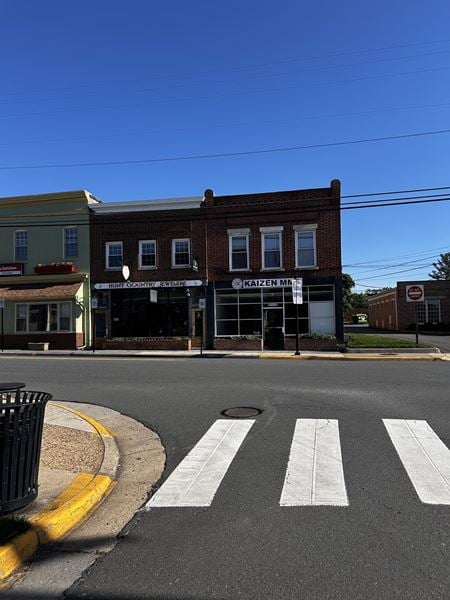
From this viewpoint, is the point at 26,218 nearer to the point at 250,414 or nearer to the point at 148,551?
the point at 250,414

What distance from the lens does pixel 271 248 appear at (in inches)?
1119

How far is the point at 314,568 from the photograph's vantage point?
3766mm

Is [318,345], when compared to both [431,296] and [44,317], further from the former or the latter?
[431,296]

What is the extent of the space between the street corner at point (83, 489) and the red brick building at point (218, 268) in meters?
19.3

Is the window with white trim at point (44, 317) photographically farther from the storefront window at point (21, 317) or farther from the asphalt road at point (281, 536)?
the asphalt road at point (281, 536)

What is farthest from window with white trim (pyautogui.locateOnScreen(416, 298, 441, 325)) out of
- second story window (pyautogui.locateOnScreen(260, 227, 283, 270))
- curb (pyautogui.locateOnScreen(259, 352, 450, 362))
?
curb (pyautogui.locateOnScreen(259, 352, 450, 362))

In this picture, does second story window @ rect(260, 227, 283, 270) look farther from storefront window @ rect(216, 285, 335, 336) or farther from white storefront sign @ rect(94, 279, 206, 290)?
white storefront sign @ rect(94, 279, 206, 290)

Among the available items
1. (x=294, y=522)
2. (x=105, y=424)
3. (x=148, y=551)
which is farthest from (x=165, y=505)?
(x=105, y=424)

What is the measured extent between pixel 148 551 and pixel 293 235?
24.9m

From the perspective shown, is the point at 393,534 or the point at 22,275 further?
the point at 22,275

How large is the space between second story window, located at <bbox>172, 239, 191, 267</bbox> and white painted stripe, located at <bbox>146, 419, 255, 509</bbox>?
833 inches

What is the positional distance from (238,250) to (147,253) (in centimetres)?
519

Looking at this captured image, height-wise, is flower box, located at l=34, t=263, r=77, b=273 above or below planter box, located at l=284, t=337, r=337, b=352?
above

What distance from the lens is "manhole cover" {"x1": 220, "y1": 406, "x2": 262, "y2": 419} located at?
9233 millimetres
